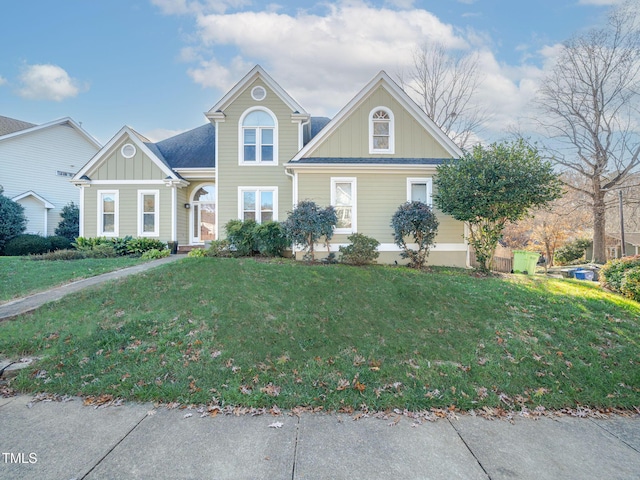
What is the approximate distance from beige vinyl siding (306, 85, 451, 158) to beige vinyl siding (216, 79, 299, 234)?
2.32 meters

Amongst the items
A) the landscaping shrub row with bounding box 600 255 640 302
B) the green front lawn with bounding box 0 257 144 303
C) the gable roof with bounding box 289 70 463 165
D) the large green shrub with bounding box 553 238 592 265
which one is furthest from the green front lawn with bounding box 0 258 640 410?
the large green shrub with bounding box 553 238 592 265

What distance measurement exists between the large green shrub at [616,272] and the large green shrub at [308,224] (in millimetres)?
8251

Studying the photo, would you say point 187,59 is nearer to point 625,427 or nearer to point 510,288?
point 510,288

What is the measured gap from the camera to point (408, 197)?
39.5 ft

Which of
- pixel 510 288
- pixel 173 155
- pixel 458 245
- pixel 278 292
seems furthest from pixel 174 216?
pixel 510 288

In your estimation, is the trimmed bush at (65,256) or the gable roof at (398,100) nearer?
the gable roof at (398,100)

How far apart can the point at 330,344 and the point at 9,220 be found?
68.5 ft

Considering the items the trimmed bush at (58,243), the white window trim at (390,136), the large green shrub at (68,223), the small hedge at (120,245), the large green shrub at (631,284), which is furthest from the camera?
the large green shrub at (68,223)

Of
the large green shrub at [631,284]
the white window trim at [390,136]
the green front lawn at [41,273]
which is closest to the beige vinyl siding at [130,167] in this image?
the green front lawn at [41,273]

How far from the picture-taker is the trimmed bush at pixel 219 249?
11.8 metres

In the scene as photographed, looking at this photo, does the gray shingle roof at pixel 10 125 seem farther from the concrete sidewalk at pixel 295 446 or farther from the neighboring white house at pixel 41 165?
the concrete sidewalk at pixel 295 446

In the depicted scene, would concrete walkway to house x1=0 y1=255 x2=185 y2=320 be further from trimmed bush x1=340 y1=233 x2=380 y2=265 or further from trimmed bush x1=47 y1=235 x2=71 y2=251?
trimmed bush x1=47 y1=235 x2=71 y2=251

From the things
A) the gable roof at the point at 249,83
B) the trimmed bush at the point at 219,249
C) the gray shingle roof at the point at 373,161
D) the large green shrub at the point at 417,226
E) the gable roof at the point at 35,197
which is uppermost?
the gable roof at the point at 249,83

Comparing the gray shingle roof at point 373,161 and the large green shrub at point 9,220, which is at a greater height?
the gray shingle roof at point 373,161
